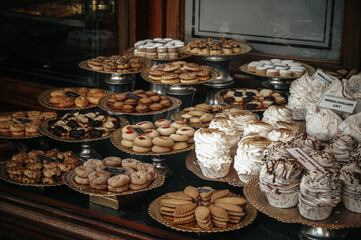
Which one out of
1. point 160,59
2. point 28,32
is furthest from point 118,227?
point 28,32

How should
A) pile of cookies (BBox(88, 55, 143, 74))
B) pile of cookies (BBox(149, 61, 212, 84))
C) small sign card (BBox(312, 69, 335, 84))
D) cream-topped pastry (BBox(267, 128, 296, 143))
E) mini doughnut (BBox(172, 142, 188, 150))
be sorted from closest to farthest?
cream-topped pastry (BBox(267, 128, 296, 143))
mini doughnut (BBox(172, 142, 188, 150))
small sign card (BBox(312, 69, 335, 84))
pile of cookies (BBox(149, 61, 212, 84))
pile of cookies (BBox(88, 55, 143, 74))

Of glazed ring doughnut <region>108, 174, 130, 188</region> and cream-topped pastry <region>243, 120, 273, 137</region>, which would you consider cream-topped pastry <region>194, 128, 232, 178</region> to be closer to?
cream-topped pastry <region>243, 120, 273, 137</region>

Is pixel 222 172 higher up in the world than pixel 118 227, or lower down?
higher up

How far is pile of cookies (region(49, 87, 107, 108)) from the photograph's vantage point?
3.11 m

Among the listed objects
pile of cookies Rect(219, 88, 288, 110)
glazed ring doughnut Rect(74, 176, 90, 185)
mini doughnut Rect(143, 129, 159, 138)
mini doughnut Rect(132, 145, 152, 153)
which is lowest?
glazed ring doughnut Rect(74, 176, 90, 185)

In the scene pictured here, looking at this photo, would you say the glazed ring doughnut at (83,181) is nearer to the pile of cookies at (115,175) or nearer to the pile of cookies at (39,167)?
the pile of cookies at (115,175)

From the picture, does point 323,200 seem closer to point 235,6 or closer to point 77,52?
point 235,6

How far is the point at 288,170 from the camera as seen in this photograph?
1.80m

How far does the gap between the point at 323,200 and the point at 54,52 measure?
12.2 feet

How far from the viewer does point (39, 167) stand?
2.40 meters

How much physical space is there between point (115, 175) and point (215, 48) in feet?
5.73

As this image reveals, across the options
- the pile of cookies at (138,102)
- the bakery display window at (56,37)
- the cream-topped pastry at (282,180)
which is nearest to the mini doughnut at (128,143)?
the pile of cookies at (138,102)

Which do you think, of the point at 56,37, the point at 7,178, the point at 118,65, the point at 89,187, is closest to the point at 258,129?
the point at 89,187

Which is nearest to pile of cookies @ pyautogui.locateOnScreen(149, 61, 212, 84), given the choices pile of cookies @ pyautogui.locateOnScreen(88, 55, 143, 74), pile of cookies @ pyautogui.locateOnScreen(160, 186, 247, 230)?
pile of cookies @ pyautogui.locateOnScreen(88, 55, 143, 74)
